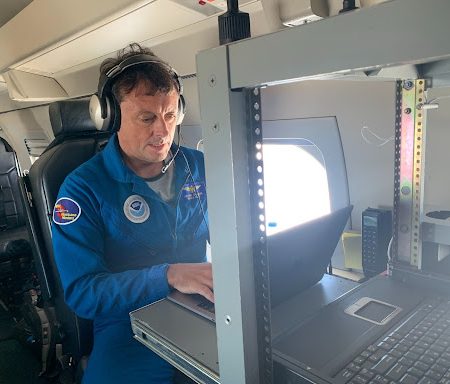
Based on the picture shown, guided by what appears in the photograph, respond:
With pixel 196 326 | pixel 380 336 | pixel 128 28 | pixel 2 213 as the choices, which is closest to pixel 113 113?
pixel 128 28

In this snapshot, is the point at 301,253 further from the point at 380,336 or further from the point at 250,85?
the point at 250,85

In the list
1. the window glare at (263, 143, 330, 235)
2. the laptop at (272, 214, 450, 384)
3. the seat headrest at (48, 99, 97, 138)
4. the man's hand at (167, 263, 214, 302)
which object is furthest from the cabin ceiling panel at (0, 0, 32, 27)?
the laptop at (272, 214, 450, 384)

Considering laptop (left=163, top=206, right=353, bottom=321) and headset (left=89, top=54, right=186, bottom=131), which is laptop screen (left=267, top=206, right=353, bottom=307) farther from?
headset (left=89, top=54, right=186, bottom=131)

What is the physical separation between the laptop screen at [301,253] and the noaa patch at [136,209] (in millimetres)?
780

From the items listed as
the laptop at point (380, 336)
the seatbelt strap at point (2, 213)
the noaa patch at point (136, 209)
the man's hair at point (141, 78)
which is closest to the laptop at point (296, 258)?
the laptop at point (380, 336)

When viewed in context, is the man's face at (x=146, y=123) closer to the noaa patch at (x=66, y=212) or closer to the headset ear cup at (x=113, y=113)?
the headset ear cup at (x=113, y=113)

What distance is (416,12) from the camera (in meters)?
0.43

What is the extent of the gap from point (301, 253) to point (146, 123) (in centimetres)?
93

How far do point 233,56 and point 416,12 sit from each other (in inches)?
10.5

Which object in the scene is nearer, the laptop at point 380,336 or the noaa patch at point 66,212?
the laptop at point 380,336

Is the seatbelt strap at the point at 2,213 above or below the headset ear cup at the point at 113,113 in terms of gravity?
below

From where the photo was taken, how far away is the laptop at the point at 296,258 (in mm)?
929

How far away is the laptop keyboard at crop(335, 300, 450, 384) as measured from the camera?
2.43 feet

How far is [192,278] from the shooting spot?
3.75 ft
